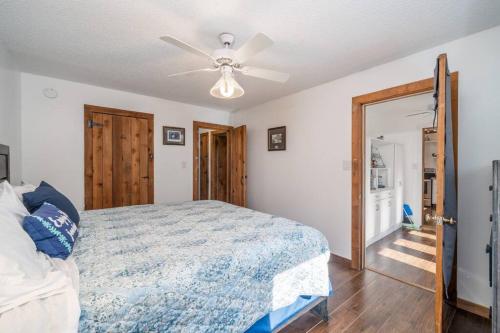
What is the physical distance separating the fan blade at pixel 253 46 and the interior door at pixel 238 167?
7.76 feet

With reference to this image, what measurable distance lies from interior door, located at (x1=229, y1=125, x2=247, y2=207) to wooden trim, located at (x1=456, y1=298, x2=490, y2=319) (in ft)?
9.48

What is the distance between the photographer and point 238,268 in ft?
4.33

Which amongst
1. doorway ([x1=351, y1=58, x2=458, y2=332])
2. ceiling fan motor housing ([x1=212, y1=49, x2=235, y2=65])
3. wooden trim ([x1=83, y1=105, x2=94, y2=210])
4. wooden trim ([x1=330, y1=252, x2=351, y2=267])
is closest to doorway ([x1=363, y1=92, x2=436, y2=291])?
wooden trim ([x1=330, y1=252, x2=351, y2=267])

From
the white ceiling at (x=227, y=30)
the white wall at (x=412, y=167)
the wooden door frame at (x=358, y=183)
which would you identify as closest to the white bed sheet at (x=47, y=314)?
the white ceiling at (x=227, y=30)

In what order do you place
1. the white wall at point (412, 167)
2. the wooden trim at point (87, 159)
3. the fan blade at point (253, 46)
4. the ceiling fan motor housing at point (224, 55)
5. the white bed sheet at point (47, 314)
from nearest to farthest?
the white bed sheet at point (47, 314), the fan blade at point (253, 46), the ceiling fan motor housing at point (224, 55), the wooden trim at point (87, 159), the white wall at point (412, 167)

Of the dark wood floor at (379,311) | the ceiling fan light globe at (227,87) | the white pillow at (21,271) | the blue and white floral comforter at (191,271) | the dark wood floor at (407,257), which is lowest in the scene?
the dark wood floor at (379,311)

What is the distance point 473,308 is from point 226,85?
2.79 meters

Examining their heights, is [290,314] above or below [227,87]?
below

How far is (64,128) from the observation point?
9.81 ft

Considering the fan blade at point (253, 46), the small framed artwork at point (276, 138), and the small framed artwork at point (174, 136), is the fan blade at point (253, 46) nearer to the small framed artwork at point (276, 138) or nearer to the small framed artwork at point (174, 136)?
the small framed artwork at point (276, 138)

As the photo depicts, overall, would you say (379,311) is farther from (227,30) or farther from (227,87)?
(227,30)

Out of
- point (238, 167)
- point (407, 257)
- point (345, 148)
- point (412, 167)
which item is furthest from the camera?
point (412, 167)

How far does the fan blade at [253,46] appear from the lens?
4.64 feet

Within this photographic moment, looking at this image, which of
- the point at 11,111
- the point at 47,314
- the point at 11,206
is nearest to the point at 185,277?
the point at 47,314
